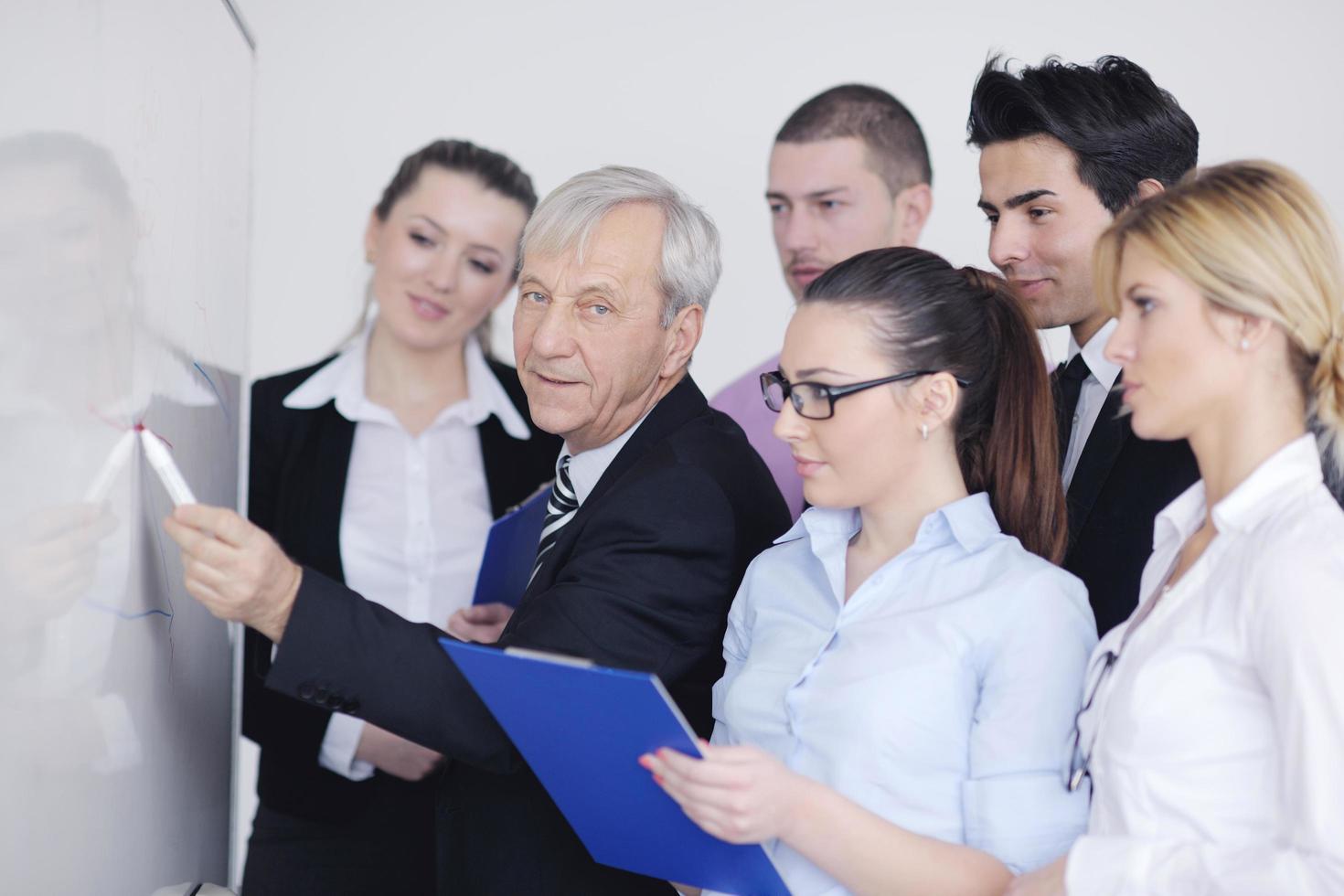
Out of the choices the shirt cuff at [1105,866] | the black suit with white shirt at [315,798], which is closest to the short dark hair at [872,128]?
the black suit with white shirt at [315,798]

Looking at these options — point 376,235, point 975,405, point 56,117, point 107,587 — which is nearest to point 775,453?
point 376,235

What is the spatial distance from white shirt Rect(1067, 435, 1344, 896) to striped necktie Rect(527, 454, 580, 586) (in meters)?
0.96

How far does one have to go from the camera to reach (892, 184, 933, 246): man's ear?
136 inches

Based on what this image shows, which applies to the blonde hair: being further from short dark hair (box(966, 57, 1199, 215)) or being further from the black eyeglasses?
short dark hair (box(966, 57, 1199, 215))

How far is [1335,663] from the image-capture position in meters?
1.22

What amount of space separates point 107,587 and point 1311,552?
131 cm

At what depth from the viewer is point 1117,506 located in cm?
197

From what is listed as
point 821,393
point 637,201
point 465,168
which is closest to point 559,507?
point 637,201

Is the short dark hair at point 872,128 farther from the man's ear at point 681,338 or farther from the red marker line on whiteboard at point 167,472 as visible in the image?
the red marker line on whiteboard at point 167,472

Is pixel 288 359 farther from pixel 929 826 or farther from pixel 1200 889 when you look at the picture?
pixel 1200 889

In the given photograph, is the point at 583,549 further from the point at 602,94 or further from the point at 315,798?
the point at 602,94

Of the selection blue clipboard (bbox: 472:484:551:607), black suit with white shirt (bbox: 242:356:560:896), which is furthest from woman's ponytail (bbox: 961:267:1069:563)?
black suit with white shirt (bbox: 242:356:560:896)

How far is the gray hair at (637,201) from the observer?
6.88ft

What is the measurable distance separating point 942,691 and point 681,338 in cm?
82
